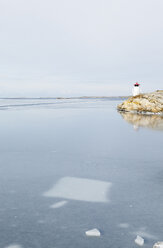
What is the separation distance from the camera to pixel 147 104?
2983 cm

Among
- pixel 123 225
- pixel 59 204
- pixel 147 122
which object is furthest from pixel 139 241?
pixel 147 122

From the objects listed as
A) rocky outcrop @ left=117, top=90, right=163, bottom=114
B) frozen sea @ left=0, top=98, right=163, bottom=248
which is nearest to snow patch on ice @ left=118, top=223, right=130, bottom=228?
frozen sea @ left=0, top=98, right=163, bottom=248

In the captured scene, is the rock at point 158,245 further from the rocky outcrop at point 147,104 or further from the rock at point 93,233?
the rocky outcrop at point 147,104

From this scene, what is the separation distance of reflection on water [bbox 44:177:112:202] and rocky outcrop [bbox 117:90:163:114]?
25.2 m

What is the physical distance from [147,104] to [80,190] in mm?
26688

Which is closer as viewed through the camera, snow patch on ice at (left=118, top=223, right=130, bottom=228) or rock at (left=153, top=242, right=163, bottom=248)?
rock at (left=153, top=242, right=163, bottom=248)

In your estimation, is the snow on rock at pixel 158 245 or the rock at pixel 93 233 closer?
the snow on rock at pixel 158 245

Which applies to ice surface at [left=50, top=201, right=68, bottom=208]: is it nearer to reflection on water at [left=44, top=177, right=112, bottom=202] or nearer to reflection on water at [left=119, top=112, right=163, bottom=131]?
reflection on water at [left=44, top=177, right=112, bottom=202]

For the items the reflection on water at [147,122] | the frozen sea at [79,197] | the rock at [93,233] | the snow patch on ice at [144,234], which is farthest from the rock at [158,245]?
the reflection on water at [147,122]

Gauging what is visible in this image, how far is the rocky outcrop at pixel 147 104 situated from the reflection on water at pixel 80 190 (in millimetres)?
25164

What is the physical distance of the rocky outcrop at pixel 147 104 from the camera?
29.0 meters

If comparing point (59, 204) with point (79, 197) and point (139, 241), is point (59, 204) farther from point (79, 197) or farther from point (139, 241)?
point (139, 241)

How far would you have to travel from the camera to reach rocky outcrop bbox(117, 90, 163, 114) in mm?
28969

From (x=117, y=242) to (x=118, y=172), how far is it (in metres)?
3.09
